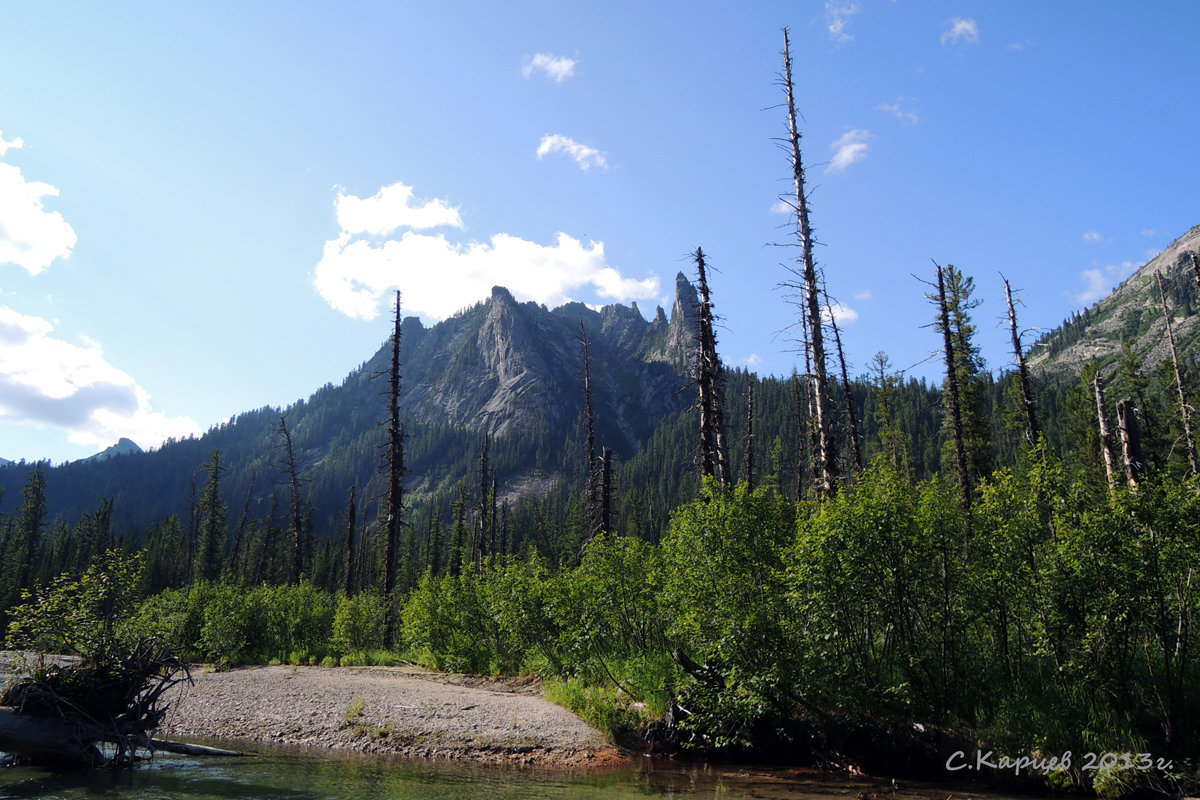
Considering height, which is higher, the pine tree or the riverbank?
the pine tree

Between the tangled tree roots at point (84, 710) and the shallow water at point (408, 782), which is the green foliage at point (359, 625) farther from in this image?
the tangled tree roots at point (84, 710)

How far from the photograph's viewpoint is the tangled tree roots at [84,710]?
34.8ft

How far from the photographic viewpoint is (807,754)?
1241cm

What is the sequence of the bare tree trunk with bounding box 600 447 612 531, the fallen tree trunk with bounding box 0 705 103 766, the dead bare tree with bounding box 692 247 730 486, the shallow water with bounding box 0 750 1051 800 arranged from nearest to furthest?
the shallow water with bounding box 0 750 1051 800
the fallen tree trunk with bounding box 0 705 103 766
the dead bare tree with bounding box 692 247 730 486
the bare tree trunk with bounding box 600 447 612 531

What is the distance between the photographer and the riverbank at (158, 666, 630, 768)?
13148 mm

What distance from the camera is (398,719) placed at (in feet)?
47.9

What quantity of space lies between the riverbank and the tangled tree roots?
3.52 metres

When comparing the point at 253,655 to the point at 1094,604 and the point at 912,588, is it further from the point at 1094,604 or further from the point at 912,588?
the point at 1094,604

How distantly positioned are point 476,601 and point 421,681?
145 inches

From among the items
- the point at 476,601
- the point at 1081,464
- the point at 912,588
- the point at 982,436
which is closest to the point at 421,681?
the point at 476,601

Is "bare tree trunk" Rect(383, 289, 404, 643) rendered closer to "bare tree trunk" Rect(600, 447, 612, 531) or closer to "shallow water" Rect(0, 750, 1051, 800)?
"bare tree trunk" Rect(600, 447, 612, 531)

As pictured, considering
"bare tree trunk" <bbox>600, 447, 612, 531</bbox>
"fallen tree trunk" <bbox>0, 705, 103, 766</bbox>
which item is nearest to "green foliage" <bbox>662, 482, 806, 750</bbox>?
"fallen tree trunk" <bbox>0, 705, 103, 766</bbox>

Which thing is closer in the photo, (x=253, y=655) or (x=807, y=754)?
(x=807, y=754)

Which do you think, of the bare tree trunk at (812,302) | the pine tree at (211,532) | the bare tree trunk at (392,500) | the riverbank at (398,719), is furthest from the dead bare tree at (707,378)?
the pine tree at (211,532)
